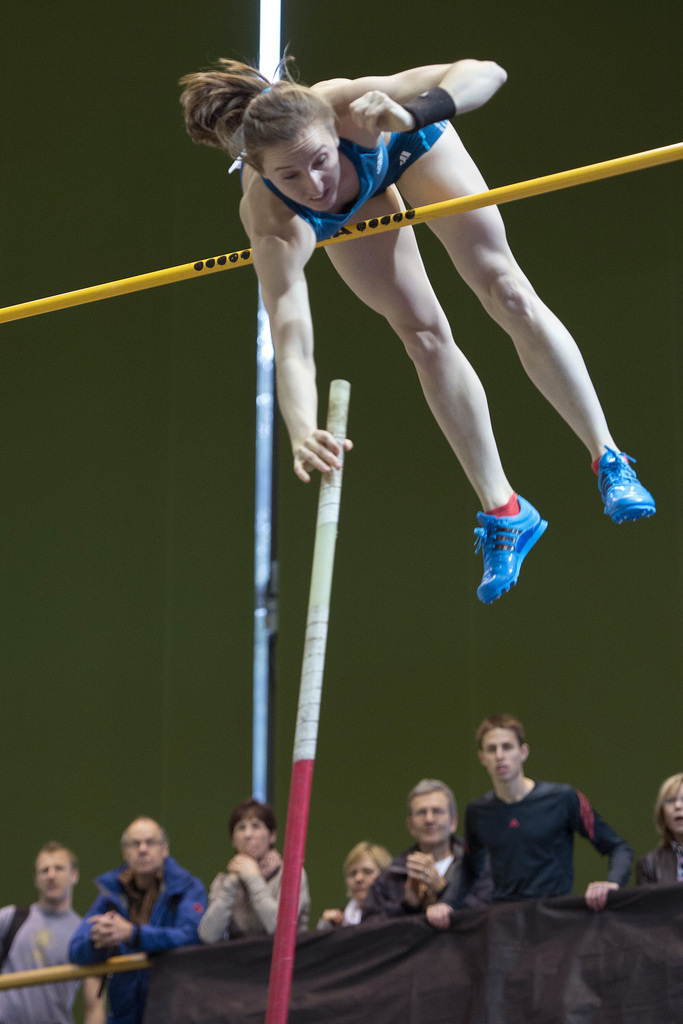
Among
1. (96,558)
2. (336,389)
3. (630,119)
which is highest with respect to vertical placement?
(630,119)

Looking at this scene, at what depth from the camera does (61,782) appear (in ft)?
23.0

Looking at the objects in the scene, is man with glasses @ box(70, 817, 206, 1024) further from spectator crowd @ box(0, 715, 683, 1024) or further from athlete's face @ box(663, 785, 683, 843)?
athlete's face @ box(663, 785, 683, 843)

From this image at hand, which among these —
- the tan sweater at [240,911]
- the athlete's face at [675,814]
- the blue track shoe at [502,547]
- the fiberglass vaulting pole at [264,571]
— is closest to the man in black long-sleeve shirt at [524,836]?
the athlete's face at [675,814]

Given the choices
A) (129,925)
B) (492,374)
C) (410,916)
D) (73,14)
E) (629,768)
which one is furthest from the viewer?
(73,14)

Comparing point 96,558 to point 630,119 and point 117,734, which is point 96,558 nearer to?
point 117,734

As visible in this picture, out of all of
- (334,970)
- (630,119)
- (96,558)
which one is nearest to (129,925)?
(334,970)

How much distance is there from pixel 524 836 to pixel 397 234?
6.30 feet

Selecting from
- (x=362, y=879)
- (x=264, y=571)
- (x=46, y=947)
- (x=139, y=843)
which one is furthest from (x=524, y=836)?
(x=264, y=571)

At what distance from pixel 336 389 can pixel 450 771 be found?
431 cm

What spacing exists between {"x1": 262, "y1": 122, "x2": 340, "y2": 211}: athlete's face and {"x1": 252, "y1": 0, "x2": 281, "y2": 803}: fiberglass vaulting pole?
4.23m

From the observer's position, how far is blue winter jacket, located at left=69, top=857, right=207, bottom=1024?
4.36 meters

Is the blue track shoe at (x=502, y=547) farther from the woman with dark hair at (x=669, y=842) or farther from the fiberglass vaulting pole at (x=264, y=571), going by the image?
the fiberglass vaulting pole at (x=264, y=571)

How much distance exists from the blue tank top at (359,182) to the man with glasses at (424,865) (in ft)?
6.49

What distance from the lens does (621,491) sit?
127 inches
